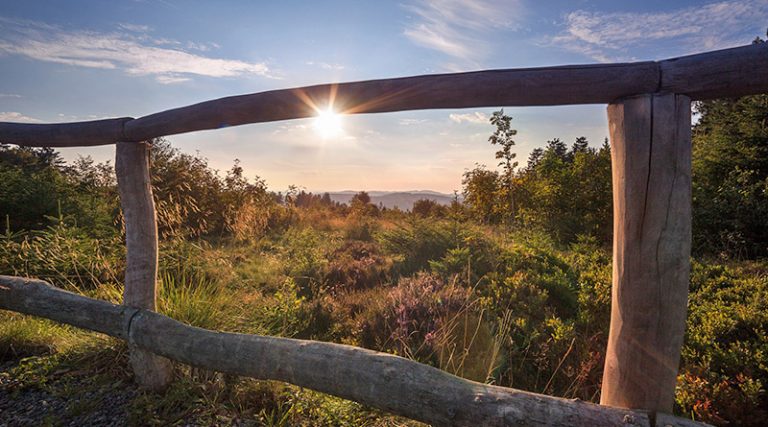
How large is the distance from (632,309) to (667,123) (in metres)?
0.82

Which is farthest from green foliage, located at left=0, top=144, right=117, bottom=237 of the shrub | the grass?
the shrub

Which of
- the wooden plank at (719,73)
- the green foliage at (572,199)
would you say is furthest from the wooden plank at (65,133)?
the green foliage at (572,199)

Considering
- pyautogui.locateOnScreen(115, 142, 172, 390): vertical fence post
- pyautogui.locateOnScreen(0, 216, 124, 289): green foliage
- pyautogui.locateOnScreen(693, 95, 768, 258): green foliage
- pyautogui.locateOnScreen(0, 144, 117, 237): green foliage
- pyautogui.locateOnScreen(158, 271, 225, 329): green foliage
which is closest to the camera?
pyautogui.locateOnScreen(115, 142, 172, 390): vertical fence post

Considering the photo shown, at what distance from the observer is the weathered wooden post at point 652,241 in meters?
1.55

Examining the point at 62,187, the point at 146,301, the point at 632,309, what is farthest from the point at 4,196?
A: the point at 632,309

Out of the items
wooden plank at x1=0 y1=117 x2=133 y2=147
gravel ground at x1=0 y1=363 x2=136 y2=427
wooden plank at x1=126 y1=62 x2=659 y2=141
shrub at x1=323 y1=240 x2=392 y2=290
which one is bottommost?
gravel ground at x1=0 y1=363 x2=136 y2=427

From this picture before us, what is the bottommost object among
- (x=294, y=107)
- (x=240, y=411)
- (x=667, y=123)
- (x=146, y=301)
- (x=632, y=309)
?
(x=240, y=411)

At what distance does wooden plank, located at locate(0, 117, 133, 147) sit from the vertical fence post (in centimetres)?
13

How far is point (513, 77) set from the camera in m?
1.71

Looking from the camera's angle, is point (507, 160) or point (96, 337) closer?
point (96, 337)

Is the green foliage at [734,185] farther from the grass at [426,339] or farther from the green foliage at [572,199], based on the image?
the grass at [426,339]

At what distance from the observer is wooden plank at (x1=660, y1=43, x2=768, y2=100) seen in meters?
1.45

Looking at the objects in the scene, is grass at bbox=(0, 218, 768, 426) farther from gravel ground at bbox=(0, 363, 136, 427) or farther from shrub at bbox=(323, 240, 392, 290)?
shrub at bbox=(323, 240, 392, 290)

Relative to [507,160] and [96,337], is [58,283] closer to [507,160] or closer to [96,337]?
[96,337]
